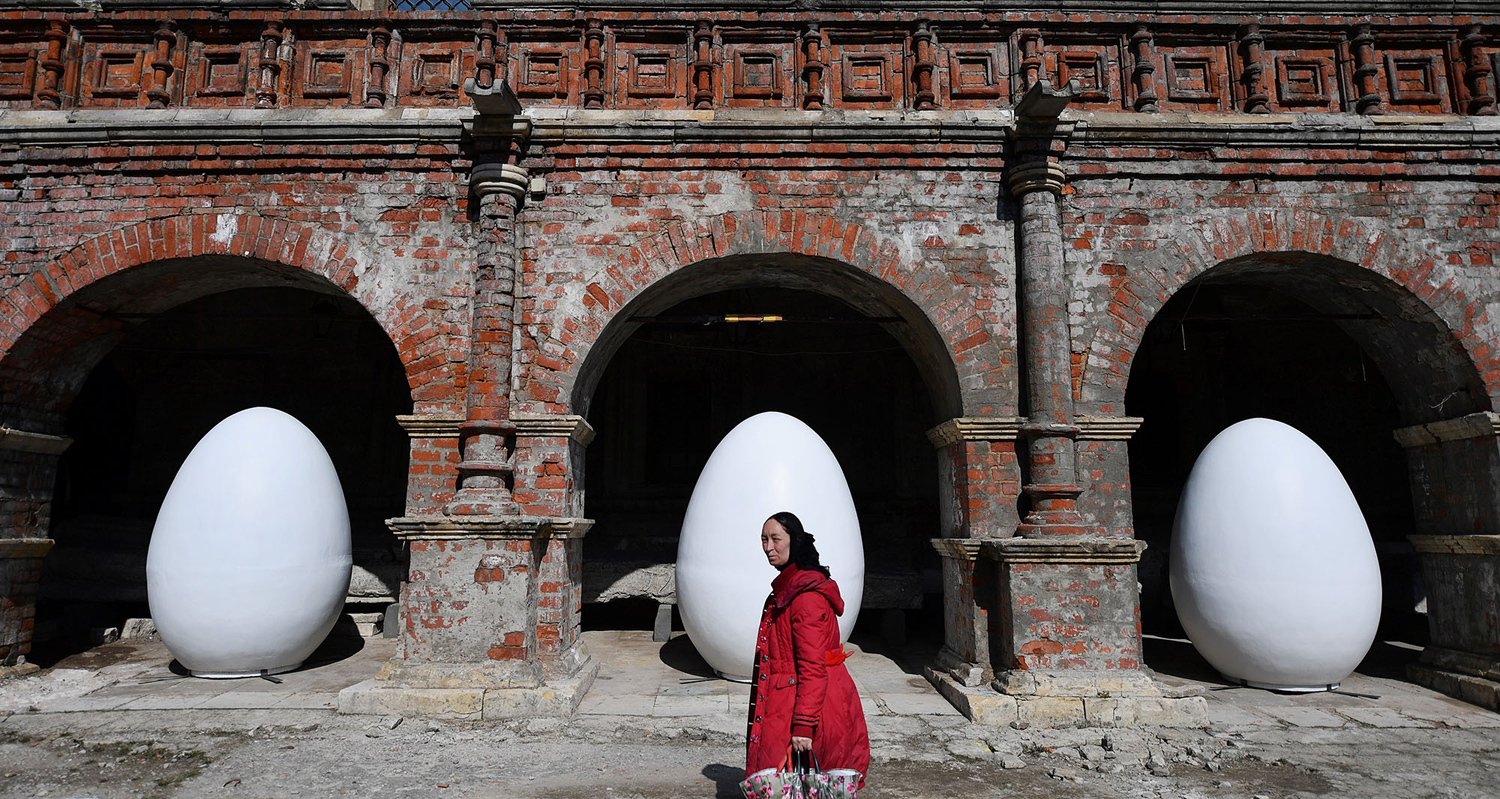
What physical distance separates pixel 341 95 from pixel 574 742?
524 cm

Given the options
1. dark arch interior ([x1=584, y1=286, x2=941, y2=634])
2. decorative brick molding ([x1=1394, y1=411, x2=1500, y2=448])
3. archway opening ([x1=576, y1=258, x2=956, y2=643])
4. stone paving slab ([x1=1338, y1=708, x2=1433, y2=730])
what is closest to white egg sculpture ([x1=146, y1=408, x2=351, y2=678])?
archway opening ([x1=576, y1=258, x2=956, y2=643])

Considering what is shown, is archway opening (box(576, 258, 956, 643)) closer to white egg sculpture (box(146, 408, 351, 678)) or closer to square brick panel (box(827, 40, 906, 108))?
square brick panel (box(827, 40, 906, 108))

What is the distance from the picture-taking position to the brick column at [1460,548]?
5.77 meters

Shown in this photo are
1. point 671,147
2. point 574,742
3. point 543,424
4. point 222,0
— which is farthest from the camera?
point 222,0

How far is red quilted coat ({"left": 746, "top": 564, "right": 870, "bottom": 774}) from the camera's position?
298 centimetres

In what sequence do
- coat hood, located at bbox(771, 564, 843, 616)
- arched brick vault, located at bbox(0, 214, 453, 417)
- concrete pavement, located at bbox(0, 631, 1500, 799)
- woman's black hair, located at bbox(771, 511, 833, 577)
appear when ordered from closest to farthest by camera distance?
coat hood, located at bbox(771, 564, 843, 616) < woman's black hair, located at bbox(771, 511, 833, 577) < concrete pavement, located at bbox(0, 631, 1500, 799) < arched brick vault, located at bbox(0, 214, 453, 417)

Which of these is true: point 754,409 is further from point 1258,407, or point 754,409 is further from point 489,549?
point 1258,407

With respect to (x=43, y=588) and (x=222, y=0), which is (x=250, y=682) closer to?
(x=43, y=588)

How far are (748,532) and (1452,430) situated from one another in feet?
17.6

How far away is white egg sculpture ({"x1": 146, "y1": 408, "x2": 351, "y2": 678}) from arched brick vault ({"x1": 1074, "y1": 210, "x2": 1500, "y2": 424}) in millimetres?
5795

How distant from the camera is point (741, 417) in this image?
10.1 metres

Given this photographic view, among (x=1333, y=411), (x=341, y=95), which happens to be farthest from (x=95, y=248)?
(x=1333, y=411)

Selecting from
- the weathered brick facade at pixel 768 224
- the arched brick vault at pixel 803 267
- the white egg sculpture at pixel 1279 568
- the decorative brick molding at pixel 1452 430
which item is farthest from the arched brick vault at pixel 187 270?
the decorative brick molding at pixel 1452 430

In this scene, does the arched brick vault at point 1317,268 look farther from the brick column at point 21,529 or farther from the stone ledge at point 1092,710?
the brick column at point 21,529
